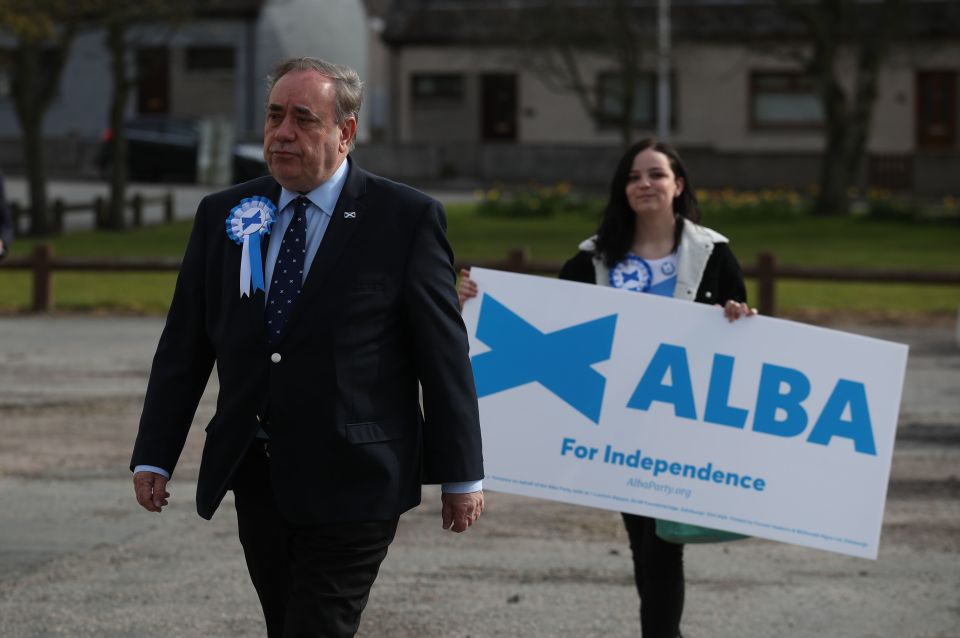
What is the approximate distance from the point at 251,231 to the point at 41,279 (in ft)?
53.5

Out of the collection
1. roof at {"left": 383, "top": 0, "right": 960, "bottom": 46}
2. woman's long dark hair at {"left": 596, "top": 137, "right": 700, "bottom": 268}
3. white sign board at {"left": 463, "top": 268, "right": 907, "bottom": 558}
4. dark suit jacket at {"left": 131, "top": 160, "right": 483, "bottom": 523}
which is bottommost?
white sign board at {"left": 463, "top": 268, "right": 907, "bottom": 558}

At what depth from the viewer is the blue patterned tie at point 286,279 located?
430 centimetres

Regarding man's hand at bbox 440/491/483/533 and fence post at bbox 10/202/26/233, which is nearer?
man's hand at bbox 440/491/483/533

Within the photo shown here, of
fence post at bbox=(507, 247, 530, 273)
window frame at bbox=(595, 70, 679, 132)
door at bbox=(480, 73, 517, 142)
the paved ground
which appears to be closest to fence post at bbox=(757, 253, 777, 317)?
fence post at bbox=(507, 247, 530, 273)

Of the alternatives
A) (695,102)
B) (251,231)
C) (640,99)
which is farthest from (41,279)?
(640,99)

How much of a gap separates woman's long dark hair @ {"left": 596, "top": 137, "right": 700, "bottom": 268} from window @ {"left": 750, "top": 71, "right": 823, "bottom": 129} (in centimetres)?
4610

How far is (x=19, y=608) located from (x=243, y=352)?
2825 mm

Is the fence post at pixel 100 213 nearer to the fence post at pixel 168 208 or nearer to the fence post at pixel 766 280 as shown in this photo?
the fence post at pixel 168 208

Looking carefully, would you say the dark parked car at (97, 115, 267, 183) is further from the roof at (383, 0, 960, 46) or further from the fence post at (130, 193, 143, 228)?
the fence post at (130, 193, 143, 228)

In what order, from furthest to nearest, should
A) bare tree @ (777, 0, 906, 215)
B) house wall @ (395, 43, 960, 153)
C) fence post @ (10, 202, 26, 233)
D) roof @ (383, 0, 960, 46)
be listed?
house wall @ (395, 43, 960, 153)
roof @ (383, 0, 960, 46)
bare tree @ (777, 0, 906, 215)
fence post @ (10, 202, 26, 233)

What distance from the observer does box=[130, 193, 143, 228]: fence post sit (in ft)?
112

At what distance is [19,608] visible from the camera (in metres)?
6.67

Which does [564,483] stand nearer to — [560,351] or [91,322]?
[560,351]

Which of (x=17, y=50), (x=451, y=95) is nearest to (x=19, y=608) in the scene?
(x=17, y=50)
